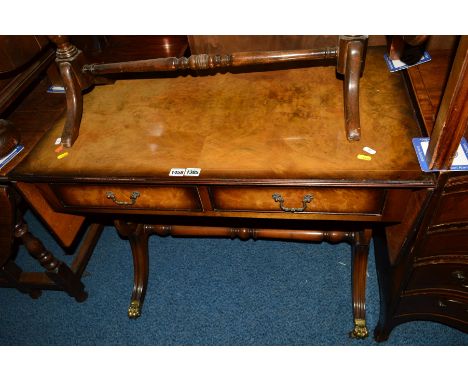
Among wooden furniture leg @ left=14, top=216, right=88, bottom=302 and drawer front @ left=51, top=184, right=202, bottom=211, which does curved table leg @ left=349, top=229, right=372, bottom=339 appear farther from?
wooden furniture leg @ left=14, top=216, right=88, bottom=302

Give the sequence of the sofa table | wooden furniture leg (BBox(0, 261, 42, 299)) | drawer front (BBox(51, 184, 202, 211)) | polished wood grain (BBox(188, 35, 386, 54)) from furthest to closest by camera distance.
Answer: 1. wooden furniture leg (BBox(0, 261, 42, 299))
2. polished wood grain (BBox(188, 35, 386, 54))
3. drawer front (BBox(51, 184, 202, 211))
4. the sofa table

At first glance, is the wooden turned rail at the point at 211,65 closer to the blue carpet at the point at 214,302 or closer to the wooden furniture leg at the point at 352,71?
the wooden furniture leg at the point at 352,71

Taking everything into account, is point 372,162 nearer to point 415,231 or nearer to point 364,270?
point 415,231

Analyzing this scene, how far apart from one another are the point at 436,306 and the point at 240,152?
1.05 m

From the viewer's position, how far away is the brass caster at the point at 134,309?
203 centimetres

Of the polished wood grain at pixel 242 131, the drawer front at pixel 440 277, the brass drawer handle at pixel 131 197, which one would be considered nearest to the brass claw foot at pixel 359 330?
the drawer front at pixel 440 277

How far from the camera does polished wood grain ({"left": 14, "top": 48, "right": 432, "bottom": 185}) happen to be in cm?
114

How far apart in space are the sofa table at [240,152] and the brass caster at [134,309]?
86cm

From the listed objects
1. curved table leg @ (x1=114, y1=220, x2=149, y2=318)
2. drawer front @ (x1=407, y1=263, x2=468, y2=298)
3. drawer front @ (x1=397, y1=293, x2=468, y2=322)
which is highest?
drawer front @ (x1=407, y1=263, x2=468, y2=298)

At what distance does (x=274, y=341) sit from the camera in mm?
1869

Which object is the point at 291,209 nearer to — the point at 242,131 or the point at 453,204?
the point at 242,131

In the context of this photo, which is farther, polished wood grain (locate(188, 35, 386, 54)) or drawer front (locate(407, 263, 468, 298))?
polished wood grain (locate(188, 35, 386, 54))

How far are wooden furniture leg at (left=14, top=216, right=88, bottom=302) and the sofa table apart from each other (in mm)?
534

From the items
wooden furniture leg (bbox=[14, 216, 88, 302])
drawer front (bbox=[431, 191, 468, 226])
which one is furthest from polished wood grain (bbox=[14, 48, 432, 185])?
wooden furniture leg (bbox=[14, 216, 88, 302])
